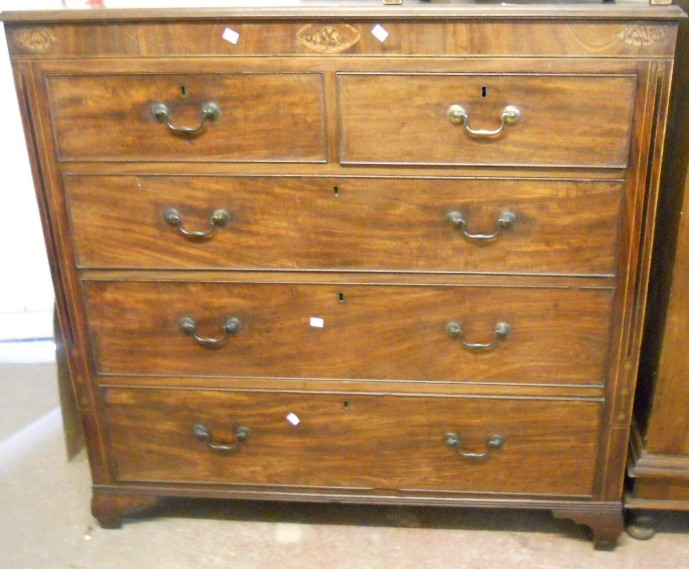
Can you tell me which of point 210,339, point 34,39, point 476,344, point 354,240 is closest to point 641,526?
point 476,344

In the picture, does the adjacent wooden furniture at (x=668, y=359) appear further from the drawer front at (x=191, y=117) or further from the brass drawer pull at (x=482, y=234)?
the drawer front at (x=191, y=117)

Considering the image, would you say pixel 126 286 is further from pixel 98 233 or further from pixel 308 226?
pixel 308 226

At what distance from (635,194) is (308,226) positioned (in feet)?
1.78

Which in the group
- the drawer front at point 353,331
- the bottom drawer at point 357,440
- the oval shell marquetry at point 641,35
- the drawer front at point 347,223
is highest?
the oval shell marquetry at point 641,35

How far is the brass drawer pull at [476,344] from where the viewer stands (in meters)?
1.30

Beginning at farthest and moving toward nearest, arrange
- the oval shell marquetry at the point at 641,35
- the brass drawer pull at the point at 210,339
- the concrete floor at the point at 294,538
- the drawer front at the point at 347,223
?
the concrete floor at the point at 294,538 < the brass drawer pull at the point at 210,339 < the drawer front at the point at 347,223 < the oval shell marquetry at the point at 641,35

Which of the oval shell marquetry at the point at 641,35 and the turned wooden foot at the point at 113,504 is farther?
the turned wooden foot at the point at 113,504

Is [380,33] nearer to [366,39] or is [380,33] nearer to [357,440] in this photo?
[366,39]

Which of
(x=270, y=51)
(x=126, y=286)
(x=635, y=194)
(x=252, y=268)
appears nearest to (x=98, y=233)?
(x=126, y=286)

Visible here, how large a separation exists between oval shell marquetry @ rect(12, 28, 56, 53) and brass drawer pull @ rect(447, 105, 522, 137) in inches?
25.8

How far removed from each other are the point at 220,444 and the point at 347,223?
527 mm

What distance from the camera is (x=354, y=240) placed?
1272mm

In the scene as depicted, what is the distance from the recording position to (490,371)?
1345 mm

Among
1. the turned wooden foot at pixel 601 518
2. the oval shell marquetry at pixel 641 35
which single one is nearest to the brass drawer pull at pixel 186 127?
the oval shell marquetry at pixel 641 35
